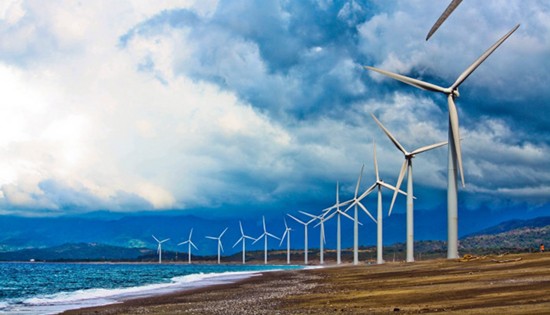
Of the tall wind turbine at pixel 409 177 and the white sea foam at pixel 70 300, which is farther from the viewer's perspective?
the tall wind turbine at pixel 409 177

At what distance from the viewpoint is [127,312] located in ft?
121

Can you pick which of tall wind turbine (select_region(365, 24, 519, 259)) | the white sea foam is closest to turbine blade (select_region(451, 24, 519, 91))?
tall wind turbine (select_region(365, 24, 519, 259))

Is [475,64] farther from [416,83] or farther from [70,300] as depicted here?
[70,300]

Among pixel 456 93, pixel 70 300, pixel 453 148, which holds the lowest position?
pixel 70 300

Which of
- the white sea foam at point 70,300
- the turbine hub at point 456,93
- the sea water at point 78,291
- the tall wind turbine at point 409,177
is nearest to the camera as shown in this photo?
the white sea foam at point 70,300

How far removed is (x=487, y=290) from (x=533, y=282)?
8.81 ft

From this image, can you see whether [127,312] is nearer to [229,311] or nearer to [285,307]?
[229,311]

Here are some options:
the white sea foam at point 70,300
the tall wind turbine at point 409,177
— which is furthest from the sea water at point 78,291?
the tall wind turbine at point 409,177

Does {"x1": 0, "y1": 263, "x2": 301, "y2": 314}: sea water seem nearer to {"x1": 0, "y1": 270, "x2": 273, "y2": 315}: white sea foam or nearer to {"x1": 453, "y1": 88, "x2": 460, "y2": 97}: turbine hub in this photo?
{"x1": 0, "y1": 270, "x2": 273, "y2": 315}: white sea foam

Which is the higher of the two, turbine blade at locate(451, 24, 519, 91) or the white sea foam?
turbine blade at locate(451, 24, 519, 91)

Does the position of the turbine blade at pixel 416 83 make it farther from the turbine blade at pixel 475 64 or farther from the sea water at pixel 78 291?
the sea water at pixel 78 291

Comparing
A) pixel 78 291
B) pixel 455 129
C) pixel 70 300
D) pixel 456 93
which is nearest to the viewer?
pixel 70 300

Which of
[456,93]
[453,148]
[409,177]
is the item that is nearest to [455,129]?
[453,148]

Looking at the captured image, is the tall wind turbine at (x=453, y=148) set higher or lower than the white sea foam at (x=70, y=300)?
higher
